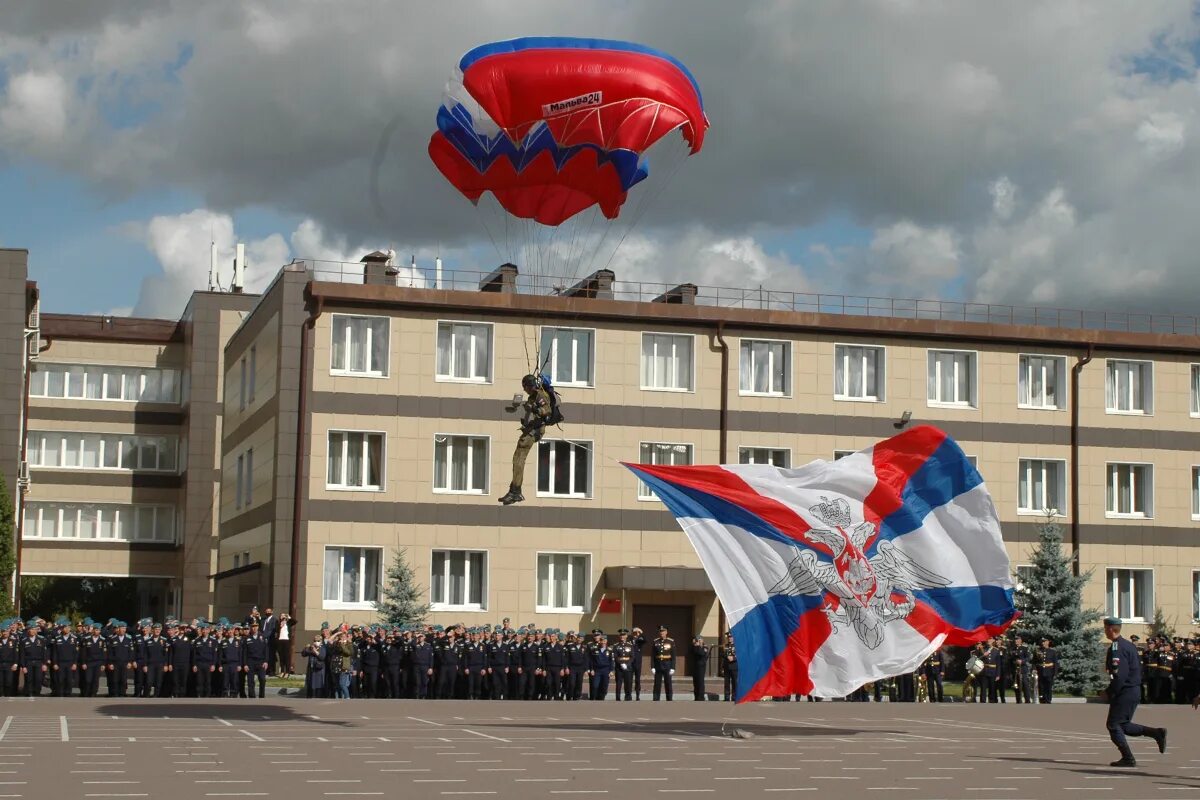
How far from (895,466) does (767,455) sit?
767 inches

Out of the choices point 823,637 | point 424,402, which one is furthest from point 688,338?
point 823,637

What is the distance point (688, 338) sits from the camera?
44062 millimetres

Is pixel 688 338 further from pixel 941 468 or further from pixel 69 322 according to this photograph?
pixel 69 322

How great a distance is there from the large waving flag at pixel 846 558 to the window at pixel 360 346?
19169 millimetres

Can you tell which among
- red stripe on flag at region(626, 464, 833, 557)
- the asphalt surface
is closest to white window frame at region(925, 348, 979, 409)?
the asphalt surface

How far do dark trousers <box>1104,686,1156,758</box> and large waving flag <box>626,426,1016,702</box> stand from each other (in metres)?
4.24

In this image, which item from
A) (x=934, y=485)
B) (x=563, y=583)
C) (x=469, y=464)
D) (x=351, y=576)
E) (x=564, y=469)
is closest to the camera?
(x=934, y=485)

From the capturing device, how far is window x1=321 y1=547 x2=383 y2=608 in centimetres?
4094

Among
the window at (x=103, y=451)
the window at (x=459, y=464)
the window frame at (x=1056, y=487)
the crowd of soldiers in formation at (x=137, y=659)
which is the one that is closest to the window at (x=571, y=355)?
the window at (x=459, y=464)

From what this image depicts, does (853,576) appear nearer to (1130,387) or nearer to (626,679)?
(626,679)

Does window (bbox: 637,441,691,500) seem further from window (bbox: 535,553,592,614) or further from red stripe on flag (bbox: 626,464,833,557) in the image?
red stripe on flag (bbox: 626,464,833,557)

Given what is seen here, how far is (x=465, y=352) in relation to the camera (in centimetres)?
4275

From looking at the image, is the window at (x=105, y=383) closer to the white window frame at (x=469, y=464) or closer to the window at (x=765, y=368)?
the white window frame at (x=469, y=464)

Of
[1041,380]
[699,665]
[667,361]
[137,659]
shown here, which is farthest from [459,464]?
[1041,380]
